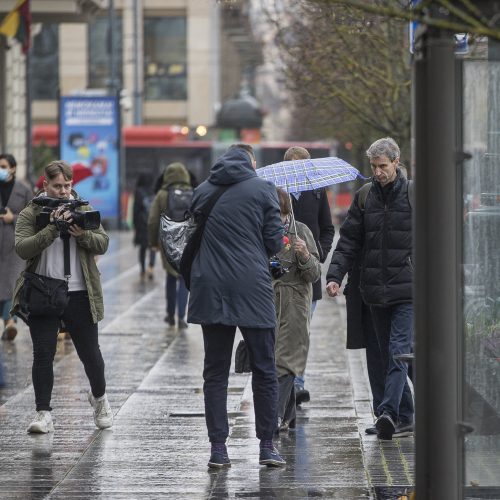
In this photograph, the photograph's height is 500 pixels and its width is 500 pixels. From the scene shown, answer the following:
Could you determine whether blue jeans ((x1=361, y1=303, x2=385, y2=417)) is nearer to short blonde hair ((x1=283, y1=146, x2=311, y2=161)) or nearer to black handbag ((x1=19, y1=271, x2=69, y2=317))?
short blonde hair ((x1=283, y1=146, x2=311, y2=161))

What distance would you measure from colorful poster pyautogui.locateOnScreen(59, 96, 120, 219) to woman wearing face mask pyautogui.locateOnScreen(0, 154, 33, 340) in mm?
14643

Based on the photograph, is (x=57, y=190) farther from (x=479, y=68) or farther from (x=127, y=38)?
(x=127, y=38)

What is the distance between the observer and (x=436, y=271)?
223 inches

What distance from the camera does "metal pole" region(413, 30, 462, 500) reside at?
18.4 feet

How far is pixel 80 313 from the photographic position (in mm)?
9133

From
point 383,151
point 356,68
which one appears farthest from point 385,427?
point 356,68

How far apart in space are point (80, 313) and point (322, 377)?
339cm

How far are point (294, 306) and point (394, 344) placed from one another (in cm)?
71

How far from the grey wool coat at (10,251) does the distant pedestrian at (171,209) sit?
9.39ft

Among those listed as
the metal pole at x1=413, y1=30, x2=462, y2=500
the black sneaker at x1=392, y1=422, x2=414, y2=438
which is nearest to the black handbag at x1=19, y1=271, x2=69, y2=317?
the black sneaker at x1=392, y1=422, x2=414, y2=438

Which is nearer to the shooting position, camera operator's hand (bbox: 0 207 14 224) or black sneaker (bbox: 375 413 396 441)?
black sneaker (bbox: 375 413 396 441)

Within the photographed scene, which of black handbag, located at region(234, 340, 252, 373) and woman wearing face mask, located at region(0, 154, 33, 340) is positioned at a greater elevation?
woman wearing face mask, located at region(0, 154, 33, 340)

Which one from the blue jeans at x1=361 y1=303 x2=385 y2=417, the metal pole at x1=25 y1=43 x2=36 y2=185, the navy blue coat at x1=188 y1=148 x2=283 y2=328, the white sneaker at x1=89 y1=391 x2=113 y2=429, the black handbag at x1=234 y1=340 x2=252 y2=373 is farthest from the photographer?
the metal pole at x1=25 y1=43 x2=36 y2=185

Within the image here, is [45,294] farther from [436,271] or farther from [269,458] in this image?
[436,271]
